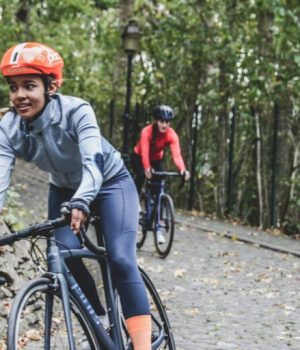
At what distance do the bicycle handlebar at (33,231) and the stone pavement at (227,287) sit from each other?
283cm

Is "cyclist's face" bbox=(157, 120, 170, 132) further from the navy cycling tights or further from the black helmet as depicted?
the navy cycling tights

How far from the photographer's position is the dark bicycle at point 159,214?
1066 cm

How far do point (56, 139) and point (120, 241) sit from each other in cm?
62

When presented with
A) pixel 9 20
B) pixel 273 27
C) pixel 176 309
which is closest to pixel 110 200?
pixel 176 309

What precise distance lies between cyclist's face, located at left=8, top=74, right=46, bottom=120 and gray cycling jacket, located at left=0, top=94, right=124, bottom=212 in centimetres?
6

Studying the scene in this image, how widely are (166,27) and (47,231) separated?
49.4 ft

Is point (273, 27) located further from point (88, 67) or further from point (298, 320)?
point (88, 67)

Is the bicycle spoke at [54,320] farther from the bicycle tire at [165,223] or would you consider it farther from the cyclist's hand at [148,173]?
the bicycle tire at [165,223]

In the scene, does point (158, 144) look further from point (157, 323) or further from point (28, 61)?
point (28, 61)

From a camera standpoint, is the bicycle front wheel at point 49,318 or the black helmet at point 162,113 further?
the black helmet at point 162,113

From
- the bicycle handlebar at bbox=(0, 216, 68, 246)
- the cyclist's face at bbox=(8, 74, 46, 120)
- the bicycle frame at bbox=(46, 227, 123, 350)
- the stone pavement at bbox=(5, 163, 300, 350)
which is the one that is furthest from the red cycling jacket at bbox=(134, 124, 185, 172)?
the bicycle handlebar at bbox=(0, 216, 68, 246)

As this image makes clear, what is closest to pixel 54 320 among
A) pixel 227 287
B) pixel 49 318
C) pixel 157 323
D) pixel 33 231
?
pixel 49 318

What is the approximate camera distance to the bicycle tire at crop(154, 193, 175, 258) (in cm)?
1064

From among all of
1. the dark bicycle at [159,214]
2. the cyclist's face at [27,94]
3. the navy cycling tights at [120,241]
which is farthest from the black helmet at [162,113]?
the cyclist's face at [27,94]
